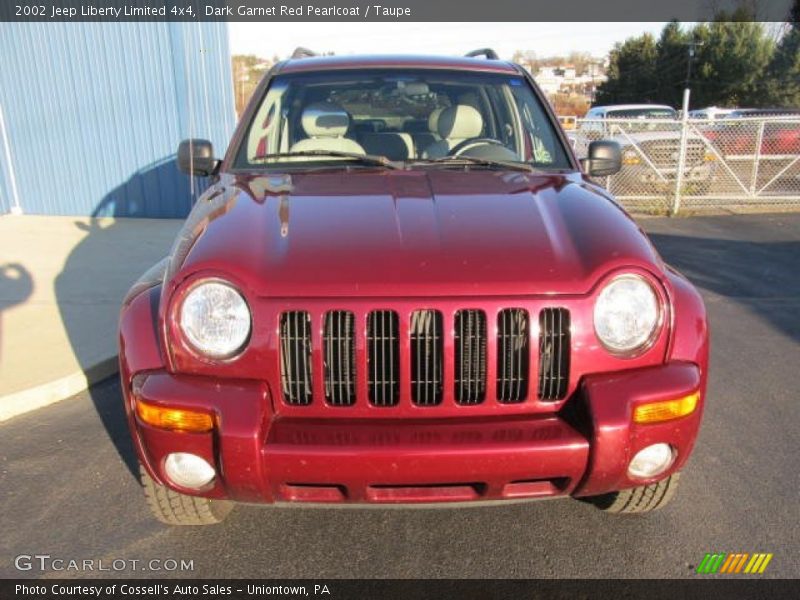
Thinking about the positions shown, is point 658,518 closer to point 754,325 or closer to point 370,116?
point 370,116

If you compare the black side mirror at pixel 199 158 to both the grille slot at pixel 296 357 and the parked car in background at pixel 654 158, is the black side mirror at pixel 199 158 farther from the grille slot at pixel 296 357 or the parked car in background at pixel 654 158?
the parked car in background at pixel 654 158

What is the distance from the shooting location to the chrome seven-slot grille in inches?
90.2

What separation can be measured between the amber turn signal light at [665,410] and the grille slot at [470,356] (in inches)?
20.5

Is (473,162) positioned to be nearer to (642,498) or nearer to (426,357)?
(426,357)

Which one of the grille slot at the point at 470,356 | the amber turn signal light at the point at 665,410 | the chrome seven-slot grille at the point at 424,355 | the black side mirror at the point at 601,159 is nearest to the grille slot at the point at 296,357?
the chrome seven-slot grille at the point at 424,355

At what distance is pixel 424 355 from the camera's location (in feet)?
7.61

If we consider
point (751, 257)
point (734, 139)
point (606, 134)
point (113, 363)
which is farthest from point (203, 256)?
point (734, 139)

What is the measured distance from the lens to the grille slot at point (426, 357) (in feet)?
7.55

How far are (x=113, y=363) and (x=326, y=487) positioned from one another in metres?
2.96

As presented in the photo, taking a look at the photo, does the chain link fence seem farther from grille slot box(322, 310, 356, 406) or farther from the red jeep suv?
grille slot box(322, 310, 356, 406)

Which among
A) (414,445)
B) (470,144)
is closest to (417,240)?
(414,445)

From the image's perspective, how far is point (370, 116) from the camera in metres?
3.99

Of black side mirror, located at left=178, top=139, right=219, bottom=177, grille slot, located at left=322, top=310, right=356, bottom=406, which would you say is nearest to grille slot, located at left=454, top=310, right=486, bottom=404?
grille slot, located at left=322, top=310, right=356, bottom=406

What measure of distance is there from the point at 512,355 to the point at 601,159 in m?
2.00
